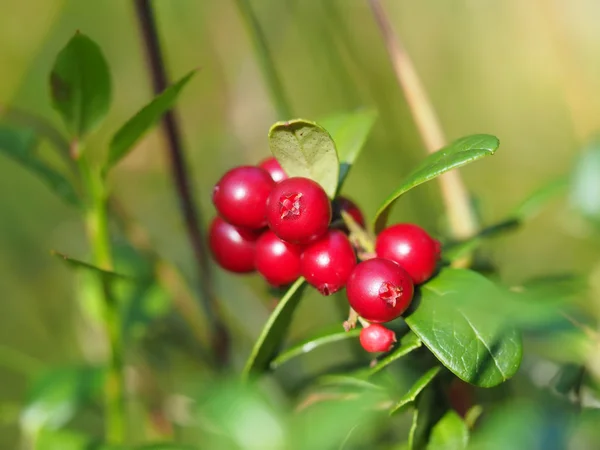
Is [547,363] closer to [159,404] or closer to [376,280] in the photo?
[376,280]

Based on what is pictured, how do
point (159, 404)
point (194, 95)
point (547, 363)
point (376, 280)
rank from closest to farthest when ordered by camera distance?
1. point (376, 280)
2. point (547, 363)
3. point (159, 404)
4. point (194, 95)

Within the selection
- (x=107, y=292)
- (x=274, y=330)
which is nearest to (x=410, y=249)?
(x=274, y=330)

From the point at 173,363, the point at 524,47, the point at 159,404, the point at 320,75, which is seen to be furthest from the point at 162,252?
the point at 524,47

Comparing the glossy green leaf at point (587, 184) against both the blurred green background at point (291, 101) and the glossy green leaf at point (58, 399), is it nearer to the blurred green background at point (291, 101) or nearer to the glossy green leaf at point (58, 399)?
the blurred green background at point (291, 101)

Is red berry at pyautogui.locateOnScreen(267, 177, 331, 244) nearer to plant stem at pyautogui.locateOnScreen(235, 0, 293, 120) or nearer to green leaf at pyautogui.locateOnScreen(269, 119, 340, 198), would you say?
green leaf at pyautogui.locateOnScreen(269, 119, 340, 198)

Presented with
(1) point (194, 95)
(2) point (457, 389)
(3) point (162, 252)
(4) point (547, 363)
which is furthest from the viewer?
(1) point (194, 95)

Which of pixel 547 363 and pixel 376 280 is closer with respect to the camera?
pixel 376 280

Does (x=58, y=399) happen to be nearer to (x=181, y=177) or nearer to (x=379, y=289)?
(x=181, y=177)

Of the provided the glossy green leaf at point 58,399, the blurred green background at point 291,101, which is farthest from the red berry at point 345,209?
the blurred green background at point 291,101
